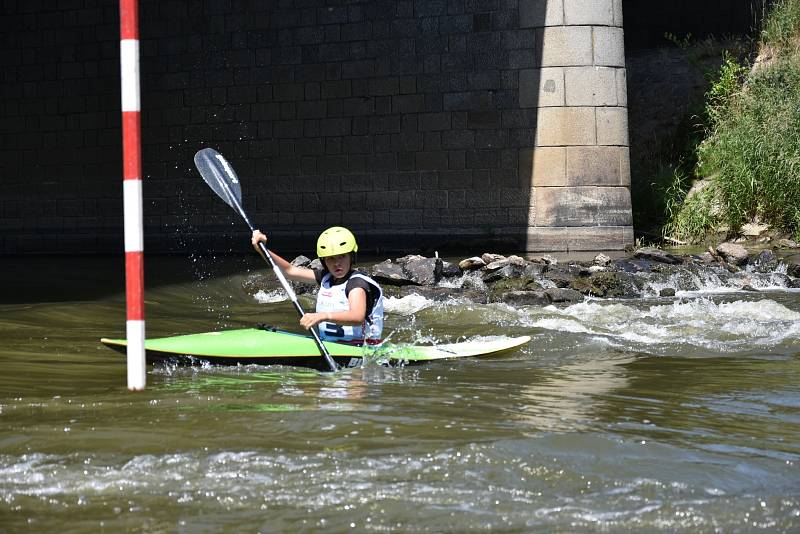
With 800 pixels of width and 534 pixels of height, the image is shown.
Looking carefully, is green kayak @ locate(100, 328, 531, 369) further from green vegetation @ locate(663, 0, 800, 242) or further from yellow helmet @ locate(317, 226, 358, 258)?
green vegetation @ locate(663, 0, 800, 242)

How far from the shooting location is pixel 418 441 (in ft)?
12.5

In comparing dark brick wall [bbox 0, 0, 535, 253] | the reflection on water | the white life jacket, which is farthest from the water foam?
dark brick wall [bbox 0, 0, 535, 253]

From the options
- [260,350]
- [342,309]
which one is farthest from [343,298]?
[260,350]

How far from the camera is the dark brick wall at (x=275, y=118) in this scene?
44.4 feet

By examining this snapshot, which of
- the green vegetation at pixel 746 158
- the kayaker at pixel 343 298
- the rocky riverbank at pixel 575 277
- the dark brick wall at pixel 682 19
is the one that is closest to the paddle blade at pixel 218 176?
the kayaker at pixel 343 298

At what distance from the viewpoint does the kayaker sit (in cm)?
568

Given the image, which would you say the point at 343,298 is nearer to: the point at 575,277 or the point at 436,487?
the point at 436,487

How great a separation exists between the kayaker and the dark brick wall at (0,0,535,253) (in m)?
7.56

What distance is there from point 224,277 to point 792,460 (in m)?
8.39

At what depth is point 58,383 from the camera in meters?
5.03

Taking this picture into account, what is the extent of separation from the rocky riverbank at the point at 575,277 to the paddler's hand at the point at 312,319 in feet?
12.5

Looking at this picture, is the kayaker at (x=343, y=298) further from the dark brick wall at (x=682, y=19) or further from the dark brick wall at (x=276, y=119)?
the dark brick wall at (x=682, y=19)

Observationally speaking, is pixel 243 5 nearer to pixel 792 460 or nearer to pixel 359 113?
pixel 359 113

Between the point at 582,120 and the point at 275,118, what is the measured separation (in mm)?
4074
